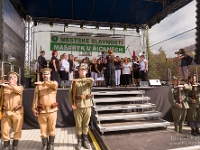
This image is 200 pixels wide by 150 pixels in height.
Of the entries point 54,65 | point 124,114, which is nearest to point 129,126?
point 124,114

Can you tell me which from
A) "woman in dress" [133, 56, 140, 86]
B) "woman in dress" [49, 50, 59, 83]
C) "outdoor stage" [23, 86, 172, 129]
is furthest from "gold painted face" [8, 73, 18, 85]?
"woman in dress" [133, 56, 140, 86]

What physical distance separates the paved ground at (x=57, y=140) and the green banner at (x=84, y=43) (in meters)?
6.14

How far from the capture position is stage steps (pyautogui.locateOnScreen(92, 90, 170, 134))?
4.38m

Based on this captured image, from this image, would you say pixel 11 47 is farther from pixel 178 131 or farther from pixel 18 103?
pixel 178 131

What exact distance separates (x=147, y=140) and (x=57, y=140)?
2372mm

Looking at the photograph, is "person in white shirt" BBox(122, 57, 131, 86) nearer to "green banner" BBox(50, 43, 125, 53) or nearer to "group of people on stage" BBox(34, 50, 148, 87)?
"group of people on stage" BBox(34, 50, 148, 87)

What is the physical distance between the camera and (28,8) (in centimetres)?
844

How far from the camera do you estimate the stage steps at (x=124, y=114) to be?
4.38 meters

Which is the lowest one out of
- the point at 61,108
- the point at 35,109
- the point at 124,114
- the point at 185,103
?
the point at 124,114

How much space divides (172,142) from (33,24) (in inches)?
388

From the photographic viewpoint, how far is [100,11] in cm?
893

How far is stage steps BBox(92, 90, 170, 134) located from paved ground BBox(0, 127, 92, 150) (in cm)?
82

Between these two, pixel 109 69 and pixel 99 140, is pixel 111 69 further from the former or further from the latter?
pixel 99 140

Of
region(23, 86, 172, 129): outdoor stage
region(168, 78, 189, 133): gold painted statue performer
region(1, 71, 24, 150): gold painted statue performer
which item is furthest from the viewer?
region(23, 86, 172, 129): outdoor stage
